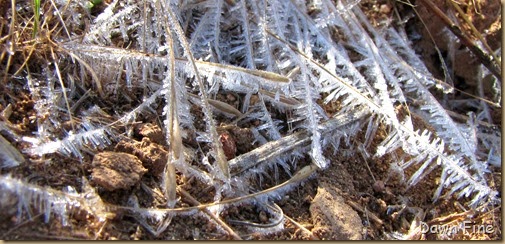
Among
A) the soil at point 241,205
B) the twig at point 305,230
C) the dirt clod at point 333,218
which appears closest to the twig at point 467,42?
the soil at point 241,205

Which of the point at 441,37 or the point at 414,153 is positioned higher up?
the point at 441,37

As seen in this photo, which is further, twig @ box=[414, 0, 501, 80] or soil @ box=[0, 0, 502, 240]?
twig @ box=[414, 0, 501, 80]

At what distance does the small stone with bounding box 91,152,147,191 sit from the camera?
53.0 inches

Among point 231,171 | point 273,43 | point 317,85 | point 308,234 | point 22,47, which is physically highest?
point 22,47

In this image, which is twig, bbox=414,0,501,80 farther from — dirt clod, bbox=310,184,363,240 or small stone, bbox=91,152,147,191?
small stone, bbox=91,152,147,191

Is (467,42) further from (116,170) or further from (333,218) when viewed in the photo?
(116,170)

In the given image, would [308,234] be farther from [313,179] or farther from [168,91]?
[168,91]

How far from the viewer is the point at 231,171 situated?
1484 millimetres

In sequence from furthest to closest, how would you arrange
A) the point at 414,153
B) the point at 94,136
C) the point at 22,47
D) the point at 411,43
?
the point at 411,43 → the point at 414,153 → the point at 22,47 → the point at 94,136

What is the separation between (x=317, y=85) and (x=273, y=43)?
0.22m

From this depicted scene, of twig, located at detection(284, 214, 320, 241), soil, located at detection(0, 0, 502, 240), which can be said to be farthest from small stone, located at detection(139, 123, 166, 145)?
twig, located at detection(284, 214, 320, 241)

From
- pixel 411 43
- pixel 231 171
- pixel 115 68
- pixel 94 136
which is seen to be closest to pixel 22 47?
pixel 115 68

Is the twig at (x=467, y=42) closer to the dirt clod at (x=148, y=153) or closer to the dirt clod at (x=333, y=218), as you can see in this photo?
the dirt clod at (x=333, y=218)

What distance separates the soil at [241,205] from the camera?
51.9 inches
